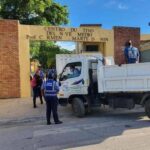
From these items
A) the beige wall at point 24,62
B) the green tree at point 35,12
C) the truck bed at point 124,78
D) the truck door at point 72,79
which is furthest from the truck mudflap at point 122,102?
the green tree at point 35,12

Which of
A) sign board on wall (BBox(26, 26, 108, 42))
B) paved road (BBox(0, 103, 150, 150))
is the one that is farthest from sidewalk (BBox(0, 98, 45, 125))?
sign board on wall (BBox(26, 26, 108, 42))

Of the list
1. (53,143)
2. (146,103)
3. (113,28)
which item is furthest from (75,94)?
(113,28)

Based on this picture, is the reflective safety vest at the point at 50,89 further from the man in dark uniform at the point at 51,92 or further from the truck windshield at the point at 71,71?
the truck windshield at the point at 71,71

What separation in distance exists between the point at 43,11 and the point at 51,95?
22.8m

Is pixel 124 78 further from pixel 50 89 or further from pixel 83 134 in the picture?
pixel 83 134

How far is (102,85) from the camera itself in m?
14.1

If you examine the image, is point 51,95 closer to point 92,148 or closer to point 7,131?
point 7,131

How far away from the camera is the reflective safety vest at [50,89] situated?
42.5 feet

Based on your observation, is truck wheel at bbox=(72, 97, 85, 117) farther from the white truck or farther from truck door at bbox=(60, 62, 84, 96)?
truck door at bbox=(60, 62, 84, 96)

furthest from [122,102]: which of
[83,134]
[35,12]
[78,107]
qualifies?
[35,12]

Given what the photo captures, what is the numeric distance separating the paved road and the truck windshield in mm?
1625

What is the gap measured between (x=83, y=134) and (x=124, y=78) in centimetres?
365

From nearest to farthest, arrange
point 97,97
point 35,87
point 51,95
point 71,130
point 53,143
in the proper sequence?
point 53,143
point 71,130
point 51,95
point 97,97
point 35,87

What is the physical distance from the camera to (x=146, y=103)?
13.1 metres
